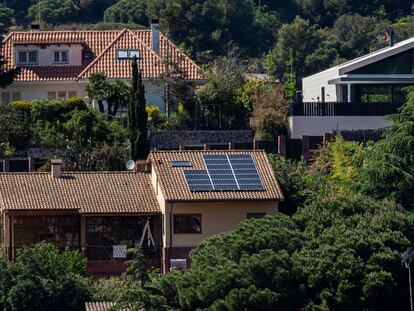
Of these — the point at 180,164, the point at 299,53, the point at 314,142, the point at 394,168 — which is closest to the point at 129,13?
the point at 299,53

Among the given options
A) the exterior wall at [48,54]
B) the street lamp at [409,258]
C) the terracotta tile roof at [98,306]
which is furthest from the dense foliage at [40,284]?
the exterior wall at [48,54]

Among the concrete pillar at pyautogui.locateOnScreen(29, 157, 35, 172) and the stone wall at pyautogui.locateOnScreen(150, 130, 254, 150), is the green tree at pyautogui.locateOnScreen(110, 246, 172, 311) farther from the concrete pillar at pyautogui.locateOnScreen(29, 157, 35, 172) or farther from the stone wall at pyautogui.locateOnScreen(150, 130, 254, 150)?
the stone wall at pyautogui.locateOnScreen(150, 130, 254, 150)

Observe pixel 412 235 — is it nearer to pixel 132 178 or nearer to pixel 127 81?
pixel 132 178

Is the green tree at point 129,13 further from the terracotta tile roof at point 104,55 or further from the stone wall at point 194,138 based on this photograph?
the stone wall at point 194,138

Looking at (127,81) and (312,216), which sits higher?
(127,81)

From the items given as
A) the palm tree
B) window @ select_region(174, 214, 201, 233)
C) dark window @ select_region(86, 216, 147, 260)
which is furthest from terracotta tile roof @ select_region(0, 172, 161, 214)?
the palm tree

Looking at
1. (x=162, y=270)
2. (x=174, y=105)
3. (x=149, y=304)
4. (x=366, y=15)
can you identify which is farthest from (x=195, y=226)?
(x=366, y=15)
